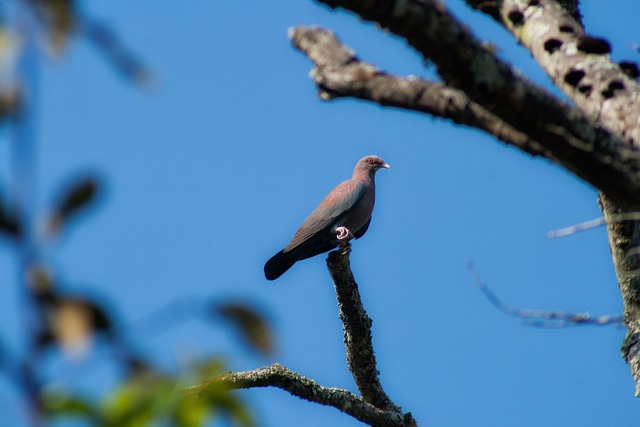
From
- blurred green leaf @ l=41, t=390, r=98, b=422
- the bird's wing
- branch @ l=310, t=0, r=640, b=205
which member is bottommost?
blurred green leaf @ l=41, t=390, r=98, b=422

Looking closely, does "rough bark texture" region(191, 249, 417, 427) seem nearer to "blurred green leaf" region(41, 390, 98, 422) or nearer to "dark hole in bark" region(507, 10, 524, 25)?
"dark hole in bark" region(507, 10, 524, 25)

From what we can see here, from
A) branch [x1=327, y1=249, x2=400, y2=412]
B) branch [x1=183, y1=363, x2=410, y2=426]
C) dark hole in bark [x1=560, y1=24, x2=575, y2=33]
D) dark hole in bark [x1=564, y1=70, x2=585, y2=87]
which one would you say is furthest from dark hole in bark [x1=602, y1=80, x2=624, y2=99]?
branch [x1=327, y1=249, x2=400, y2=412]

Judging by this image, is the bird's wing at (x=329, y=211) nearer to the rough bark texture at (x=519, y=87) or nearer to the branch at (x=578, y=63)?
the branch at (x=578, y=63)

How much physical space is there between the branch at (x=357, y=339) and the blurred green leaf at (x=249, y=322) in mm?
4185

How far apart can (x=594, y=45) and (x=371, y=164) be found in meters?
6.30

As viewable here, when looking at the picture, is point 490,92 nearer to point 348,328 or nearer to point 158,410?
point 158,410

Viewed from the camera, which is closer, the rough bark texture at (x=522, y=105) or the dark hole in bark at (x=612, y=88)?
the rough bark texture at (x=522, y=105)

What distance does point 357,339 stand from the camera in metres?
5.39

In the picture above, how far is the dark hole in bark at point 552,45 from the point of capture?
3.23 metres

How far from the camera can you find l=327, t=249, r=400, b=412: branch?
533 centimetres

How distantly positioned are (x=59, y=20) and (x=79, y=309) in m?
0.37

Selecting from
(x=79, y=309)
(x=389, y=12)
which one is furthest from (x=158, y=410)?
(x=389, y=12)

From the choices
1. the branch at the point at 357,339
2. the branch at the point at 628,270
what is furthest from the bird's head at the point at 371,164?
the branch at the point at 628,270

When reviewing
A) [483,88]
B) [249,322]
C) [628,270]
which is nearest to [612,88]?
[483,88]
